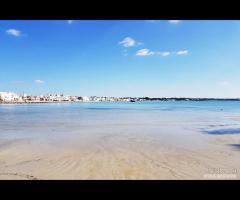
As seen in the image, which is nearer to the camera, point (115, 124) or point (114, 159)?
point (114, 159)

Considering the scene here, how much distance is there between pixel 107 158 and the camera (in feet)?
18.3

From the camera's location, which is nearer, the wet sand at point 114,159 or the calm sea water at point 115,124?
the wet sand at point 114,159

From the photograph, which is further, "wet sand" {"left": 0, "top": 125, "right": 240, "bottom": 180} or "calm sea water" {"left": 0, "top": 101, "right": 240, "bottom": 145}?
"calm sea water" {"left": 0, "top": 101, "right": 240, "bottom": 145}

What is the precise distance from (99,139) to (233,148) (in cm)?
416

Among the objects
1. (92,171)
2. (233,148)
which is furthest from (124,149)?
(233,148)
